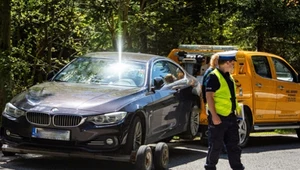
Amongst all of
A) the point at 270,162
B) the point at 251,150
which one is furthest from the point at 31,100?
the point at 251,150

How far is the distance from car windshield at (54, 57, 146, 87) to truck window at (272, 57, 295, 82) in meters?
4.37

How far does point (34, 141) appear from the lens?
25.7 feet

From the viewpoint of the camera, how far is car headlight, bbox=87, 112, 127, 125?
25.0 feet

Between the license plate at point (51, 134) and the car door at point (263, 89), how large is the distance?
205 inches

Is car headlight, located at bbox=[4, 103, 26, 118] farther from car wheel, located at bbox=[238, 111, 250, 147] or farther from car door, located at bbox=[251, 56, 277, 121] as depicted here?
car door, located at bbox=[251, 56, 277, 121]

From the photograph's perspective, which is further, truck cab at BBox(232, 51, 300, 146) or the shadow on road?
the shadow on road

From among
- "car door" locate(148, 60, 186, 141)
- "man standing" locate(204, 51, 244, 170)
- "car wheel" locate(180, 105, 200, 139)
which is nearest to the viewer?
"man standing" locate(204, 51, 244, 170)

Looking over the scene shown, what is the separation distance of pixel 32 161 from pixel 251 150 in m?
4.76

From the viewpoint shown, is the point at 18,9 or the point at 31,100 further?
the point at 18,9

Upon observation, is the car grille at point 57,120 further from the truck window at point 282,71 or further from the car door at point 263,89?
the truck window at point 282,71

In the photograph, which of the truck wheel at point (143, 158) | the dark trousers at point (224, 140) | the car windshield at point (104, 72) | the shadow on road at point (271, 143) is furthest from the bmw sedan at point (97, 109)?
the shadow on road at point (271, 143)

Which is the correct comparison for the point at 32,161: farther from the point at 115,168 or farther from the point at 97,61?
the point at 97,61

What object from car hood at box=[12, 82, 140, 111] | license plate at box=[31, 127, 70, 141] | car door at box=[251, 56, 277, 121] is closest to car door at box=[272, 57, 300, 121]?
car door at box=[251, 56, 277, 121]

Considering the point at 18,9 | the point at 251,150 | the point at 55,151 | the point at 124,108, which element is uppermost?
the point at 18,9
